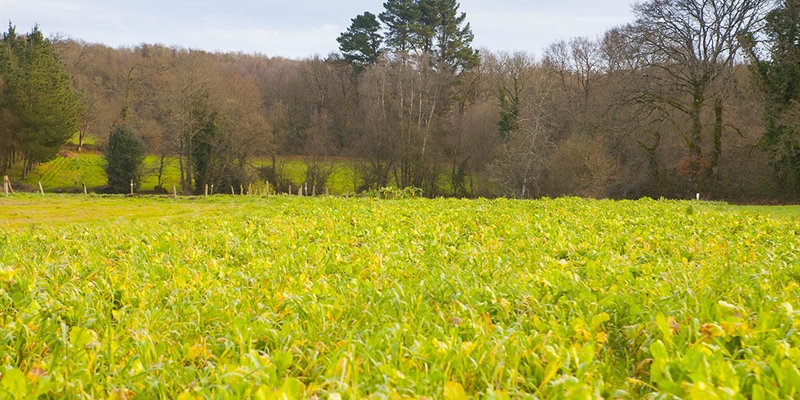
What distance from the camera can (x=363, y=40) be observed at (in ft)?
168

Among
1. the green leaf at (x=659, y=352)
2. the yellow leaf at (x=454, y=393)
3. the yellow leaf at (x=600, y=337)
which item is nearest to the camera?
the yellow leaf at (x=454, y=393)

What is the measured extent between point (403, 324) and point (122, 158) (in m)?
44.6

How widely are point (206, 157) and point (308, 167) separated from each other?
9406 millimetres

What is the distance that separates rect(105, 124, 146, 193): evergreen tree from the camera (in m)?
41.2

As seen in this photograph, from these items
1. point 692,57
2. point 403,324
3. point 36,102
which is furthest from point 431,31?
point 403,324

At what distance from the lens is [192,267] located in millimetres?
4043

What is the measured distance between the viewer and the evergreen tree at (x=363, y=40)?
51125 millimetres

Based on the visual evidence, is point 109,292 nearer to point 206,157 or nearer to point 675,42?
point 675,42

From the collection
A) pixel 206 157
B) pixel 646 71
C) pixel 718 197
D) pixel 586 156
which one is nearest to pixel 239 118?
pixel 206 157

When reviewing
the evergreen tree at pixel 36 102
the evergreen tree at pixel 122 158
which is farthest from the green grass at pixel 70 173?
the evergreen tree at pixel 122 158

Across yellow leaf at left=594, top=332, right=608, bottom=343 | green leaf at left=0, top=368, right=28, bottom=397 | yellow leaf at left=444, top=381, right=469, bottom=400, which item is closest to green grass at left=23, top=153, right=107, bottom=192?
green leaf at left=0, top=368, right=28, bottom=397

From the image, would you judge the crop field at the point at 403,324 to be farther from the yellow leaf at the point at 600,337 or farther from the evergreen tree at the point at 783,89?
the evergreen tree at the point at 783,89

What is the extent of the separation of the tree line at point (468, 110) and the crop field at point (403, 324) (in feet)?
88.3

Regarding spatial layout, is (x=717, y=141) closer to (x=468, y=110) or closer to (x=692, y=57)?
(x=692, y=57)
